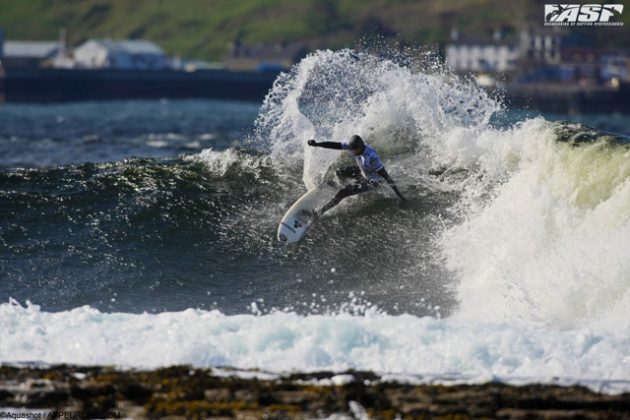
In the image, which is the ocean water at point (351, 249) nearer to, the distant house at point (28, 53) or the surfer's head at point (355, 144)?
the surfer's head at point (355, 144)

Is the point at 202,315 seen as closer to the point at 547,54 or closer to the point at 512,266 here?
the point at 512,266

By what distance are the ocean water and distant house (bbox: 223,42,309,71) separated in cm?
10517

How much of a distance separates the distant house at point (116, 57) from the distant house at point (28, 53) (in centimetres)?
372

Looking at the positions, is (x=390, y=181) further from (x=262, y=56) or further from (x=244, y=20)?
(x=244, y=20)

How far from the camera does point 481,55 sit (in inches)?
4683

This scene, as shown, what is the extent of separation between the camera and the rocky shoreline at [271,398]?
9523 millimetres

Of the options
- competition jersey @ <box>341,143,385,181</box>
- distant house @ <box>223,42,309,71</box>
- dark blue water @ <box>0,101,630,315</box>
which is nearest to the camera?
dark blue water @ <box>0,101,630,315</box>

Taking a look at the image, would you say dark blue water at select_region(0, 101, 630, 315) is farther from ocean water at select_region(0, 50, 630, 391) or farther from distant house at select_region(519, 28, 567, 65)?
distant house at select_region(519, 28, 567, 65)

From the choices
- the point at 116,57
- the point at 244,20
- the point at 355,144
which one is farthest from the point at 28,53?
the point at 355,144

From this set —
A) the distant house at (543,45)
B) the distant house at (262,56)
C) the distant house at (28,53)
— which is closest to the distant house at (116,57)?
the distant house at (28,53)

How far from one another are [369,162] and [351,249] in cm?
150

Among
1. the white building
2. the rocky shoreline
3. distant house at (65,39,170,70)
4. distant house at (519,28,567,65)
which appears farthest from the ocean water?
distant house at (65,39,170,70)

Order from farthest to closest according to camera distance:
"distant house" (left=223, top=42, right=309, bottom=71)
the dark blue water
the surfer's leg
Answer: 1. "distant house" (left=223, top=42, right=309, bottom=71)
2. the surfer's leg
3. the dark blue water

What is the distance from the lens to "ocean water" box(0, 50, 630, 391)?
11.4 meters
